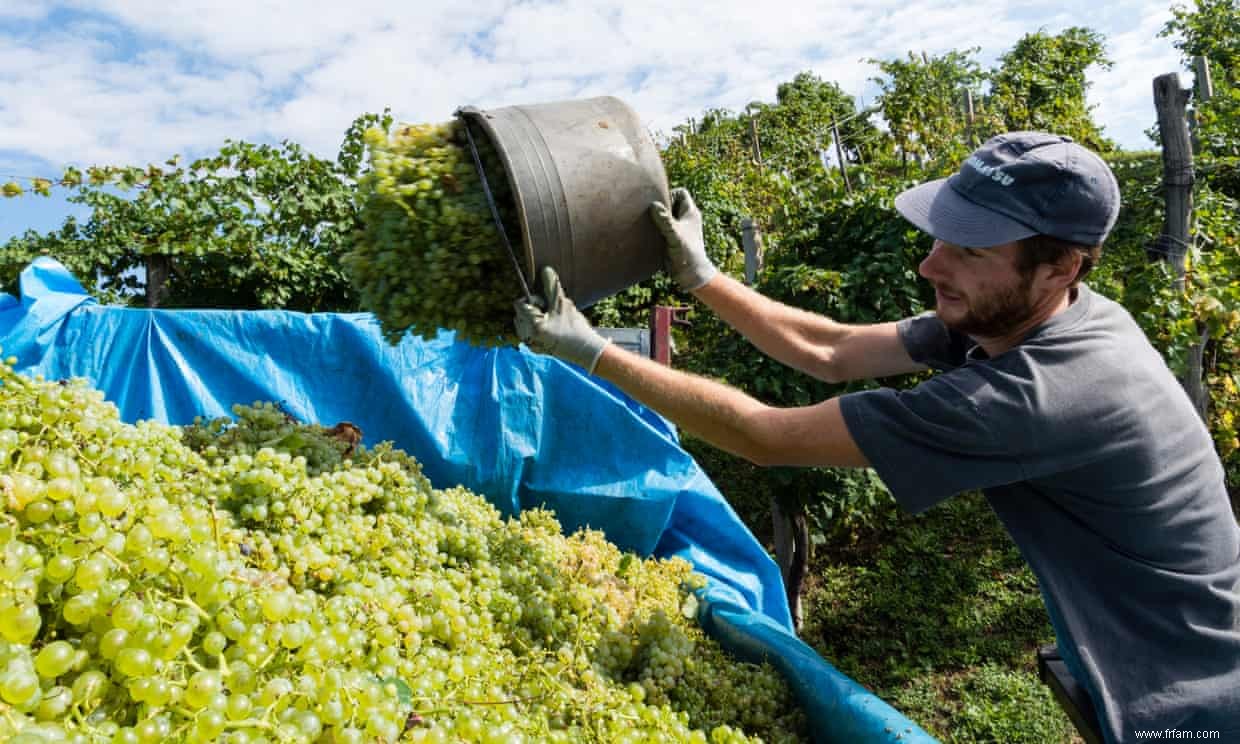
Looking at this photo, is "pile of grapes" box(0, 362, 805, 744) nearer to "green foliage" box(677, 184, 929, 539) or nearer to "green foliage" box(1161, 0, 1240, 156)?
"green foliage" box(677, 184, 929, 539)

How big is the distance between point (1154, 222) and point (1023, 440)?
511 centimetres

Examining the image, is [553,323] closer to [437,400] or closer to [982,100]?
[437,400]

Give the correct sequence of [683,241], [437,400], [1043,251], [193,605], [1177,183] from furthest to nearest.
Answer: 1. [1177,183]
2. [437,400]
3. [683,241]
4. [1043,251]
5. [193,605]

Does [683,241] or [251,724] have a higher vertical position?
[683,241]

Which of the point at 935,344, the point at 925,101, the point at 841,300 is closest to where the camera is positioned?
the point at 935,344

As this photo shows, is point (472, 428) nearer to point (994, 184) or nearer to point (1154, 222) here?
point (994, 184)

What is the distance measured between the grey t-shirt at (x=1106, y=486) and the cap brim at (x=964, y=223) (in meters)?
0.27

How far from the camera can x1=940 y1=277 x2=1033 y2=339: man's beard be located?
1.93 meters

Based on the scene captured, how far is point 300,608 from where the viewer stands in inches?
50.9

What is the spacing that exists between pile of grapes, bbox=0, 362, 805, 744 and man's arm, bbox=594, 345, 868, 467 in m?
0.68

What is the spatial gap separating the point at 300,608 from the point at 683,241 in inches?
58.8

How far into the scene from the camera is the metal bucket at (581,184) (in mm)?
1899

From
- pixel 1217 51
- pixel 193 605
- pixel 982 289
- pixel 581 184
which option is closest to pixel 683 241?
pixel 581 184

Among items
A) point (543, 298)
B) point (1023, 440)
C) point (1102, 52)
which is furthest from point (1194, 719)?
point (1102, 52)
